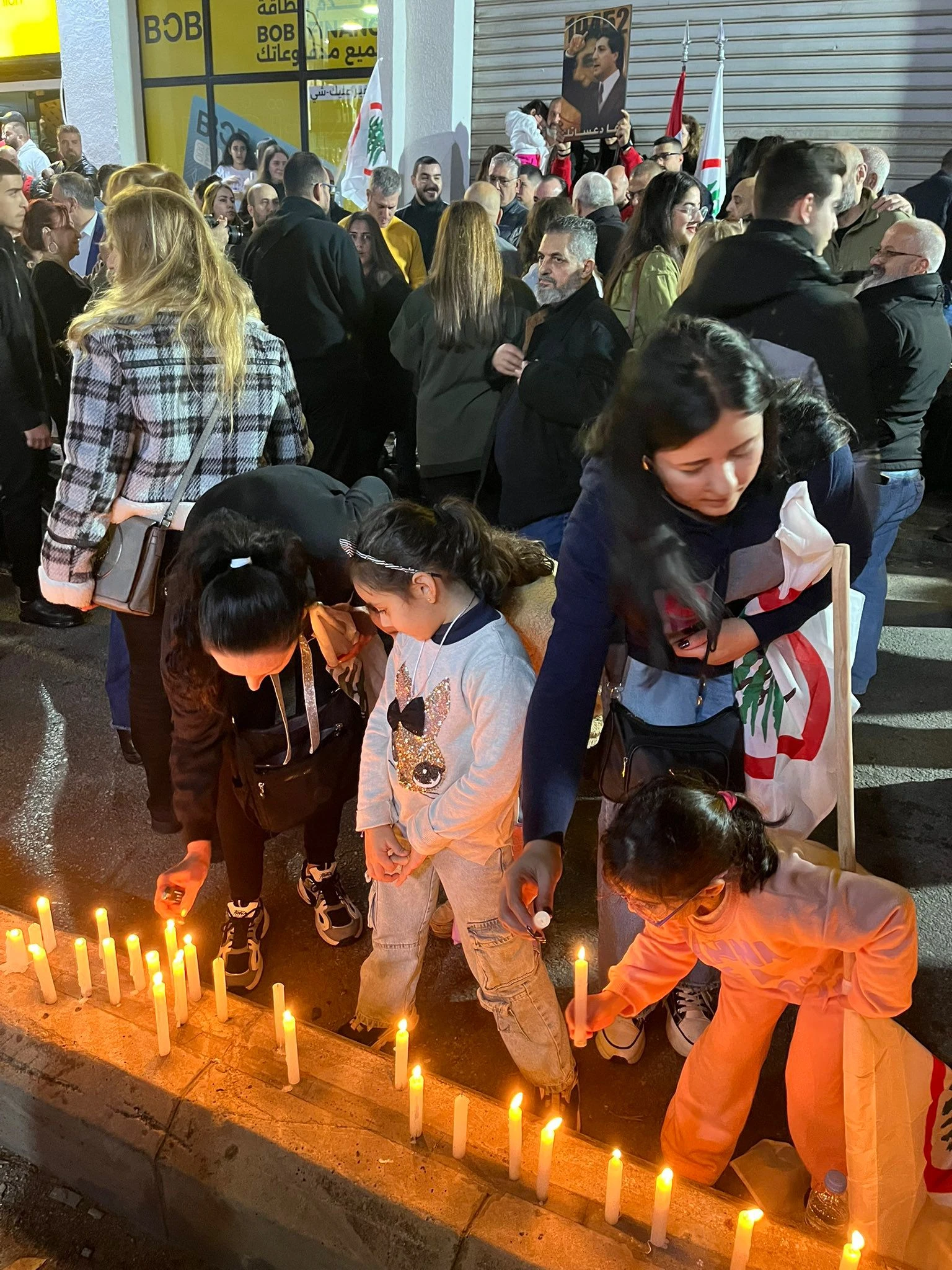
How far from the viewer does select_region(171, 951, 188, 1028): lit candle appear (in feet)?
7.19

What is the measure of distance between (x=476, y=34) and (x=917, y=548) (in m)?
8.24

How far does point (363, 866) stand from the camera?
335cm

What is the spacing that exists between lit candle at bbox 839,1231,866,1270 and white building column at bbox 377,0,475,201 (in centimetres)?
1132

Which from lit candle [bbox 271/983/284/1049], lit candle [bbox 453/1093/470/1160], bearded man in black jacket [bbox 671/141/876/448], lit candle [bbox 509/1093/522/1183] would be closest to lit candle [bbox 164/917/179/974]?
lit candle [bbox 271/983/284/1049]

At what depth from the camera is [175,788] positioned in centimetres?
259

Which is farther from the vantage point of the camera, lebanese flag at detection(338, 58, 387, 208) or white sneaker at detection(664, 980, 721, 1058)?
lebanese flag at detection(338, 58, 387, 208)

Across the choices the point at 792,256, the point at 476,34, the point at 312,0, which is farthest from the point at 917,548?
the point at 312,0

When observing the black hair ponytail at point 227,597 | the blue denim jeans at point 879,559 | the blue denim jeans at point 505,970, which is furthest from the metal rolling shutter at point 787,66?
the blue denim jeans at point 505,970

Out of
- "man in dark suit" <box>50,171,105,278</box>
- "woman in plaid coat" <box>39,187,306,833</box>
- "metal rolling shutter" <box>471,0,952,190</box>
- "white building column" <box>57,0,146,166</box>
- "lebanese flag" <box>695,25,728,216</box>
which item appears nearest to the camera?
"woman in plaid coat" <box>39,187,306,833</box>

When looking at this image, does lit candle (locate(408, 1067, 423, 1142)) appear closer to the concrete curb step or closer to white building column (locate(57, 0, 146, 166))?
the concrete curb step

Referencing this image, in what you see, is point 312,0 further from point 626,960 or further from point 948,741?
point 626,960

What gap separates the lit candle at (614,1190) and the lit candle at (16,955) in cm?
147

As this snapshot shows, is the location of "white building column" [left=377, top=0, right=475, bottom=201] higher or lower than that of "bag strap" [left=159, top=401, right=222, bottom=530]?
higher

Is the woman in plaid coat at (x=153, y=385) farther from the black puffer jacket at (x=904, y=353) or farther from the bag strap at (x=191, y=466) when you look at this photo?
the black puffer jacket at (x=904, y=353)
